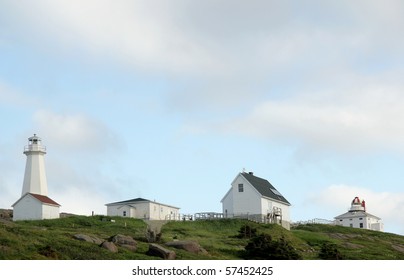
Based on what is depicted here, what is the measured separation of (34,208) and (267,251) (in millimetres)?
29360

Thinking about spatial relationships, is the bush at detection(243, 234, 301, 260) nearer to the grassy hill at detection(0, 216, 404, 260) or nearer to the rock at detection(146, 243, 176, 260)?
the grassy hill at detection(0, 216, 404, 260)

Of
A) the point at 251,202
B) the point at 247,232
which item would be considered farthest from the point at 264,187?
the point at 247,232

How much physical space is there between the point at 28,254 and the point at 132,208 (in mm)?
38418

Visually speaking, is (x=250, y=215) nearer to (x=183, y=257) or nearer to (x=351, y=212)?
(x=183, y=257)

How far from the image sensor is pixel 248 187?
76000 millimetres

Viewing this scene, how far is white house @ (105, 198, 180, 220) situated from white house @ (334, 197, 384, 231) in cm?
4691

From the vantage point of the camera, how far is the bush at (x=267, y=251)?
45.4m

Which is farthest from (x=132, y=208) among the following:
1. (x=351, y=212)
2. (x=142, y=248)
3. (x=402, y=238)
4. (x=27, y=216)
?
(x=351, y=212)

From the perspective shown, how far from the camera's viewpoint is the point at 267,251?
4581 cm

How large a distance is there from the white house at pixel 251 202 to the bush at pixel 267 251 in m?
26.6

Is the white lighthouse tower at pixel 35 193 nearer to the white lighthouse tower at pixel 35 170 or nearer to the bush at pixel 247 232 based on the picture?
the white lighthouse tower at pixel 35 170

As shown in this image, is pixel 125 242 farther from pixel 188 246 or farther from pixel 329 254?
pixel 329 254

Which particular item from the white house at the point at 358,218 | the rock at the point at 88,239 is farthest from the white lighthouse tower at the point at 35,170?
the white house at the point at 358,218
